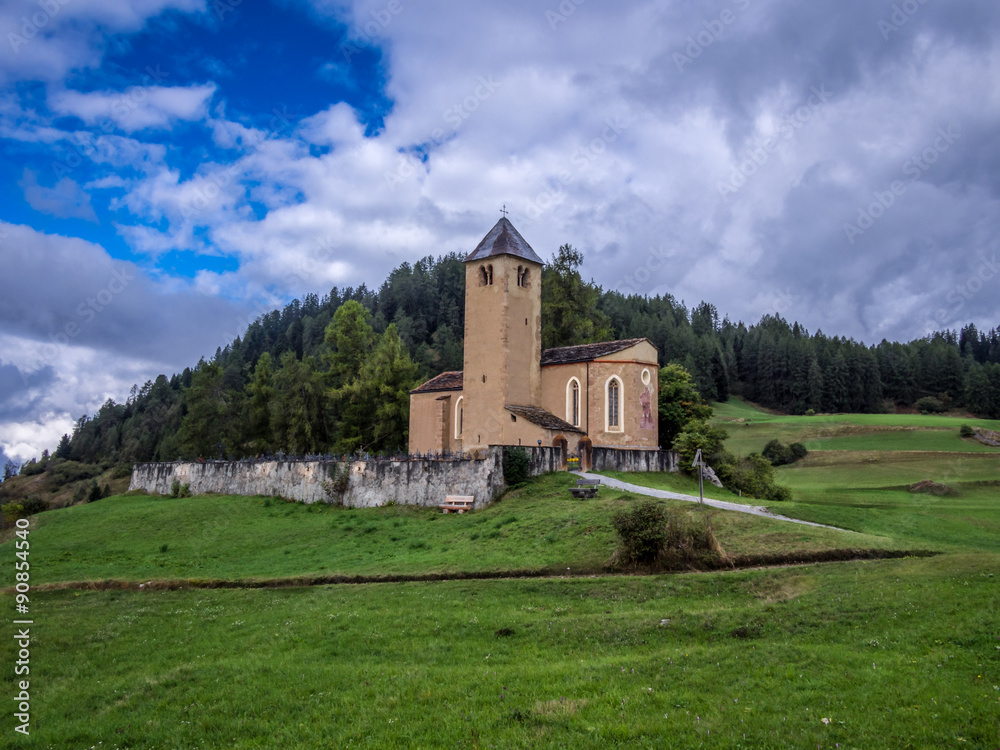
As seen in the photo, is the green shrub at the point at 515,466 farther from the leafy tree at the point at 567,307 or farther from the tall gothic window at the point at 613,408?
the leafy tree at the point at 567,307

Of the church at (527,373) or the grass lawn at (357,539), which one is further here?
the church at (527,373)

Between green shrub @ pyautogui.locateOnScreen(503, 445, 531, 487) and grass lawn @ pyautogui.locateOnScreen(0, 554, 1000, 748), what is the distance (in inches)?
545

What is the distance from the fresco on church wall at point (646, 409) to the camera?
39.5 meters

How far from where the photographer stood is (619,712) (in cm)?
880

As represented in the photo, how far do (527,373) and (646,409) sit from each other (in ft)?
23.8

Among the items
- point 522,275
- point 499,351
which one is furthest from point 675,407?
point 522,275

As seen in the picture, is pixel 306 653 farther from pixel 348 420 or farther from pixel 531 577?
pixel 348 420

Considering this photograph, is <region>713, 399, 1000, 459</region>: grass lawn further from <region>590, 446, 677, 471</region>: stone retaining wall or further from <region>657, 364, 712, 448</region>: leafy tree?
<region>590, 446, 677, 471</region>: stone retaining wall

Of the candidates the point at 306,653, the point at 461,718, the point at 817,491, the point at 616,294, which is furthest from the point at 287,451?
the point at 616,294

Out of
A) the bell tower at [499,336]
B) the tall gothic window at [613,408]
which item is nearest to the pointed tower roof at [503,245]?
the bell tower at [499,336]

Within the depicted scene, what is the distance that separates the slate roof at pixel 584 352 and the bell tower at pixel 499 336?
1.22 m

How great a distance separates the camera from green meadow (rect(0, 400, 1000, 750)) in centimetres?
855

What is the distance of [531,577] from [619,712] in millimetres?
→ 8767

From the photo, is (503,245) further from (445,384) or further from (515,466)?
(515,466)
